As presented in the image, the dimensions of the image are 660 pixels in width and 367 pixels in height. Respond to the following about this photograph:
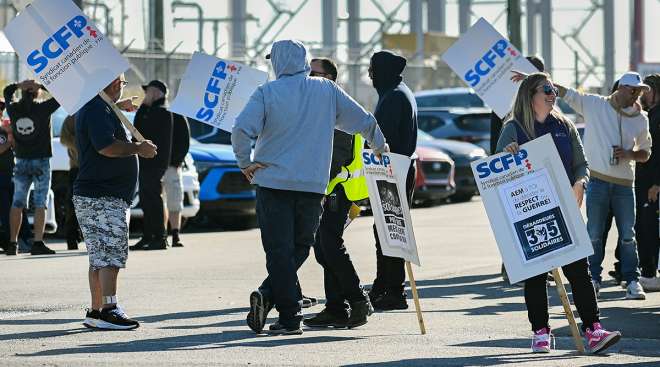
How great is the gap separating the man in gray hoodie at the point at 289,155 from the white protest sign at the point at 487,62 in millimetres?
3529

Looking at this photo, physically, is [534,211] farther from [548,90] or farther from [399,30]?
[399,30]

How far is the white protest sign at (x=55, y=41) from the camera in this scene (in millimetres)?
10617

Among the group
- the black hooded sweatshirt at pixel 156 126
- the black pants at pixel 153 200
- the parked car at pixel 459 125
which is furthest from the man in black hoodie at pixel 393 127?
the parked car at pixel 459 125

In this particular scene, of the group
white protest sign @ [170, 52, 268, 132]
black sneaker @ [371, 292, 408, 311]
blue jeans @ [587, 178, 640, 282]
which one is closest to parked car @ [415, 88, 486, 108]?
white protest sign @ [170, 52, 268, 132]

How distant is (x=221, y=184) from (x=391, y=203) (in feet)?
31.5

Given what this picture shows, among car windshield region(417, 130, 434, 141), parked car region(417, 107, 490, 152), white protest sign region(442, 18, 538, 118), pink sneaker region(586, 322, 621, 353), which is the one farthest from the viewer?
parked car region(417, 107, 490, 152)

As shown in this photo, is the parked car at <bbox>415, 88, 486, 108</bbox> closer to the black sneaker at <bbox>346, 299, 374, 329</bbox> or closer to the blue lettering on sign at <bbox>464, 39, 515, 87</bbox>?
the blue lettering on sign at <bbox>464, 39, 515, 87</bbox>

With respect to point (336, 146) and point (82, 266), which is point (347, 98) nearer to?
point (336, 146)

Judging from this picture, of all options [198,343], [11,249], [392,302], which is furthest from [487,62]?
[11,249]

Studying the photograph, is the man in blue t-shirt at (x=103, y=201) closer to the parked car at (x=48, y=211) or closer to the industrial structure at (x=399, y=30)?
the parked car at (x=48, y=211)

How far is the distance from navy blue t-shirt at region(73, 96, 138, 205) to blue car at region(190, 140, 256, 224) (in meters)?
9.24

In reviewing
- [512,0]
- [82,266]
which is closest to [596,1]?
[512,0]

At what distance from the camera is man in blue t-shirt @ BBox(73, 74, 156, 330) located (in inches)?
398

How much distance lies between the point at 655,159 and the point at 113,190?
4347mm
